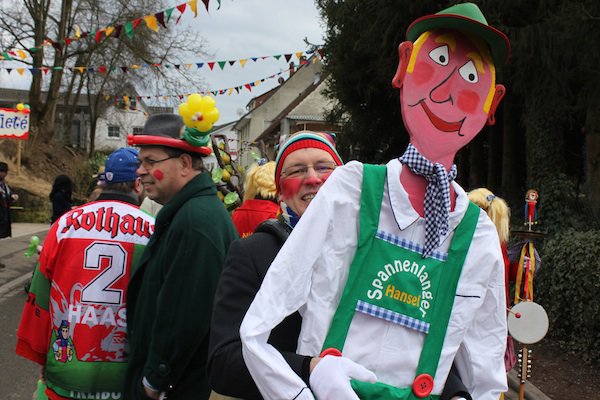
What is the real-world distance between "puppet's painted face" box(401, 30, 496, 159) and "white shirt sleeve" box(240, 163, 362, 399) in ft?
0.77

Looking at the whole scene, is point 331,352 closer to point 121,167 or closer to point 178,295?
point 178,295

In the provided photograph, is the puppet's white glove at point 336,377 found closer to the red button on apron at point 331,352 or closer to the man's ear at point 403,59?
the red button on apron at point 331,352

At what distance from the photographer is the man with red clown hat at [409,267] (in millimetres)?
1589

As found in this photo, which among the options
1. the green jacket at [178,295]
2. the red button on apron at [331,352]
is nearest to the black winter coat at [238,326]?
the red button on apron at [331,352]

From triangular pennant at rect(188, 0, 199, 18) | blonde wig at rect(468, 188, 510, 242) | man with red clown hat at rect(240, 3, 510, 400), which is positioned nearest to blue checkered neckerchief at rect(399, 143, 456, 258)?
man with red clown hat at rect(240, 3, 510, 400)

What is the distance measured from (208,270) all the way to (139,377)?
0.53m

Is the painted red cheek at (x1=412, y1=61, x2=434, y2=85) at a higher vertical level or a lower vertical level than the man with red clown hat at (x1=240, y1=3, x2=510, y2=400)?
higher

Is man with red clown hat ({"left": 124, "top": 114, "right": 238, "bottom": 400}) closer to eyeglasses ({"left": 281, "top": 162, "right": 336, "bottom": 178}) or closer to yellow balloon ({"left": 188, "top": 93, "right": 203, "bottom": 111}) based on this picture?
yellow balloon ({"left": 188, "top": 93, "right": 203, "bottom": 111})

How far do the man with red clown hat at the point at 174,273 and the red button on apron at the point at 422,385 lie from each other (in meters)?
1.05

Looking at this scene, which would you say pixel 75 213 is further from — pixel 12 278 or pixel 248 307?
pixel 12 278

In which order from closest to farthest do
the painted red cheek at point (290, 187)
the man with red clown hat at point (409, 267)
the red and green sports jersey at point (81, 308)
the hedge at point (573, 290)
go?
the man with red clown hat at point (409, 267), the painted red cheek at point (290, 187), the red and green sports jersey at point (81, 308), the hedge at point (573, 290)

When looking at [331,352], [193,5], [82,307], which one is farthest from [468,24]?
[193,5]

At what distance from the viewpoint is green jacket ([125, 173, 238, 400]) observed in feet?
7.88

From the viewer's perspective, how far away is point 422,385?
1.65m
